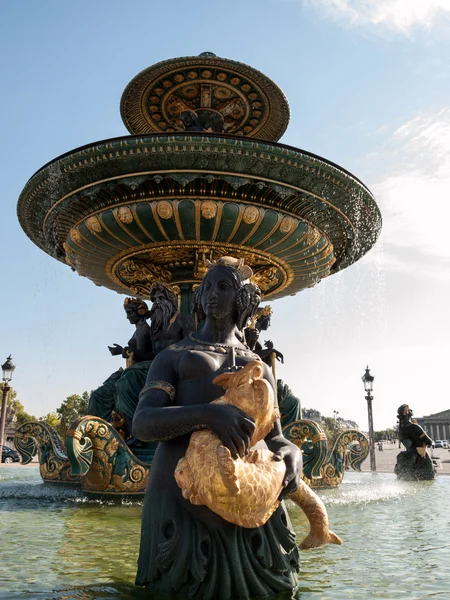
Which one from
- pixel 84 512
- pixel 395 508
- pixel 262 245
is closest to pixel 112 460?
pixel 84 512

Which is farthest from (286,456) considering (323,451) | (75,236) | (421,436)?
(421,436)

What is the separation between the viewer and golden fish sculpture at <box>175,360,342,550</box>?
227cm

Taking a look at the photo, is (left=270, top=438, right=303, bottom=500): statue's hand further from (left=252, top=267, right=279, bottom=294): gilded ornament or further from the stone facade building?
the stone facade building

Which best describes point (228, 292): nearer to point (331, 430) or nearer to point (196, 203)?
point (196, 203)

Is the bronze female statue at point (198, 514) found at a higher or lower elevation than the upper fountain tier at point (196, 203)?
lower

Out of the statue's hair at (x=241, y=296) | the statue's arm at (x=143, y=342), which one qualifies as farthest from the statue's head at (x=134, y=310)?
the statue's hair at (x=241, y=296)

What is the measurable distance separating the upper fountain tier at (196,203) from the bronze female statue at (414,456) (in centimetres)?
388

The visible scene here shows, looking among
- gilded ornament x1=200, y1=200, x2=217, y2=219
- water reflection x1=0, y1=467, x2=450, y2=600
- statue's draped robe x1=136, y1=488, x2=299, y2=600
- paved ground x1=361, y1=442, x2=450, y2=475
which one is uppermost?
gilded ornament x1=200, y1=200, x2=217, y2=219

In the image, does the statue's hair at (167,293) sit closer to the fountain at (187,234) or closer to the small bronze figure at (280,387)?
the fountain at (187,234)

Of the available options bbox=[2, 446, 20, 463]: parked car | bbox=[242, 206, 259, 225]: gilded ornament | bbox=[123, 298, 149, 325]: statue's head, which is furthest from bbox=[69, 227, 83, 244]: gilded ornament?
bbox=[2, 446, 20, 463]: parked car

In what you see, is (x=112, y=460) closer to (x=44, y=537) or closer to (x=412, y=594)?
(x=44, y=537)

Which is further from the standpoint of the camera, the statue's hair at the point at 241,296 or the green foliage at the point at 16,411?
the green foliage at the point at 16,411

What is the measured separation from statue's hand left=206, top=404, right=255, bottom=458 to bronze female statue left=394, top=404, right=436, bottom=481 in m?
10.1

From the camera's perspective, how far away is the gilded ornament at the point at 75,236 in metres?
8.84
